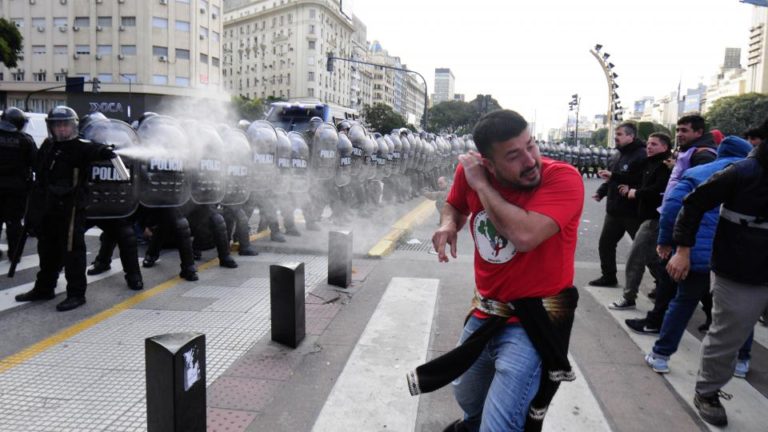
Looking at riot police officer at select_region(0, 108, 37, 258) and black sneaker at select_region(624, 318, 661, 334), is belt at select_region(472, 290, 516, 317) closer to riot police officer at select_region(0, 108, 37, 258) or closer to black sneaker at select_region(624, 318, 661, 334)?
black sneaker at select_region(624, 318, 661, 334)

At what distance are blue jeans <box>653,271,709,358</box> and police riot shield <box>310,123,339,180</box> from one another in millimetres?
6343

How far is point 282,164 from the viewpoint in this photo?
8156 mm

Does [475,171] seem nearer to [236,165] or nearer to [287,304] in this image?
[287,304]

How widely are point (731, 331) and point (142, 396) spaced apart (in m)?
3.60

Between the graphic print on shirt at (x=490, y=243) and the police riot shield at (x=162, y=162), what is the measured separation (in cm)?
463

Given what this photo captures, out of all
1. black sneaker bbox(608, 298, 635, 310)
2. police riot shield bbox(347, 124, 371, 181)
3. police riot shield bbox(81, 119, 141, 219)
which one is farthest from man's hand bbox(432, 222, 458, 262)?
police riot shield bbox(347, 124, 371, 181)

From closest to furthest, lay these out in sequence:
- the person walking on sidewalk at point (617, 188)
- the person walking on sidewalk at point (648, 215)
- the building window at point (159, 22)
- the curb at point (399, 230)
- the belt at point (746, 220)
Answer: the belt at point (746, 220), the person walking on sidewalk at point (648, 215), the person walking on sidewalk at point (617, 188), the curb at point (399, 230), the building window at point (159, 22)

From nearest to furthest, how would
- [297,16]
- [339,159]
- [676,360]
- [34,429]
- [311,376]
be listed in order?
[34,429] < [311,376] < [676,360] < [339,159] < [297,16]

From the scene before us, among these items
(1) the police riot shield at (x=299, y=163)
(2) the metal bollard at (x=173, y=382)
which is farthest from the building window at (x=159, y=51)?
(2) the metal bollard at (x=173, y=382)

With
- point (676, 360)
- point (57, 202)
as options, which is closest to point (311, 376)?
point (676, 360)

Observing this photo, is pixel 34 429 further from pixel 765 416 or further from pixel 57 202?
pixel 765 416

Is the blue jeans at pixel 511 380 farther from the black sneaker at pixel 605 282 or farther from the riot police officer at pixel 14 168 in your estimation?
the riot police officer at pixel 14 168

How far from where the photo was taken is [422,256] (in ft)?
25.7

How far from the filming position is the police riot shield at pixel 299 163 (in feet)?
27.9
